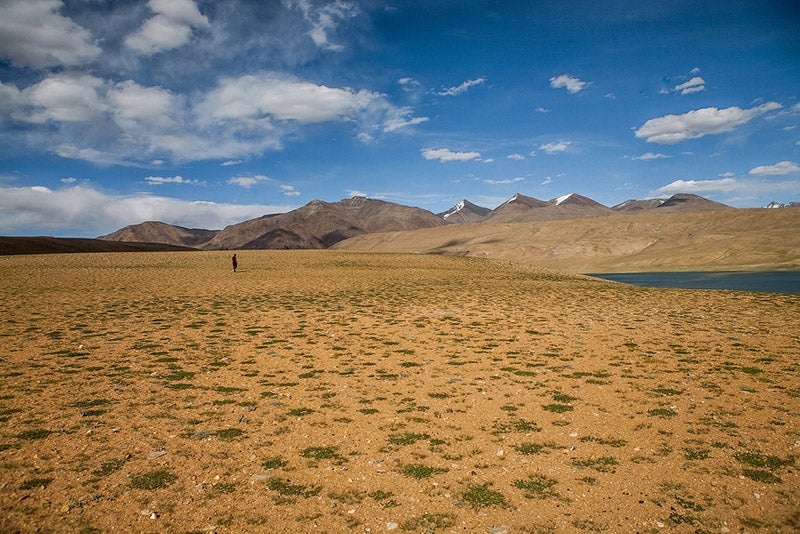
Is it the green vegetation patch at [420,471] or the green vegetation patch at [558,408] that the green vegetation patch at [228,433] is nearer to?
the green vegetation patch at [420,471]

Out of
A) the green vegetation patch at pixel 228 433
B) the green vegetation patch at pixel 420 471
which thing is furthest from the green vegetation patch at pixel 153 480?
the green vegetation patch at pixel 420 471

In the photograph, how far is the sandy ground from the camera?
6871 mm

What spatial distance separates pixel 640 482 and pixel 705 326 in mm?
16234

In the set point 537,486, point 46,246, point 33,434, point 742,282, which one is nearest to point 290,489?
point 537,486

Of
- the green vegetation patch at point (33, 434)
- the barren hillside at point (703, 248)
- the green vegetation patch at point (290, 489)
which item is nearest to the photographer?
the green vegetation patch at point (290, 489)

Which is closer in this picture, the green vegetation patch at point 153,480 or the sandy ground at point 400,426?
the sandy ground at point 400,426

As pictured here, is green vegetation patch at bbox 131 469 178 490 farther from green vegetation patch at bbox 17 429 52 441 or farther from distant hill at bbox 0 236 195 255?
distant hill at bbox 0 236 195 255

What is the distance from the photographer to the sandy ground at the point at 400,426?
271 inches

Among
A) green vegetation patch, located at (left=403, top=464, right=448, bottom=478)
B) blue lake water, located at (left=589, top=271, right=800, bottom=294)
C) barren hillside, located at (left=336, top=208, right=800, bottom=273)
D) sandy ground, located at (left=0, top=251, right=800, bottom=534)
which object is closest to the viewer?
sandy ground, located at (left=0, top=251, right=800, bottom=534)

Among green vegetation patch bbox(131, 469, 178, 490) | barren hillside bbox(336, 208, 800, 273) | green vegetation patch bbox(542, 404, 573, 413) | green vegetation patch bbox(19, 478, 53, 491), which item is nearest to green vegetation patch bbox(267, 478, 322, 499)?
green vegetation patch bbox(131, 469, 178, 490)

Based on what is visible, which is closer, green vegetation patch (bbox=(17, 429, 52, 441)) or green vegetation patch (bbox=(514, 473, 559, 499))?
green vegetation patch (bbox=(514, 473, 559, 499))

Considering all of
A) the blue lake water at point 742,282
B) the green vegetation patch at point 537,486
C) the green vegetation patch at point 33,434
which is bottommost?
the blue lake water at point 742,282

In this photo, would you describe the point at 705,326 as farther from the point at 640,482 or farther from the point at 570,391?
the point at 640,482

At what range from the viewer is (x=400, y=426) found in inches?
395
